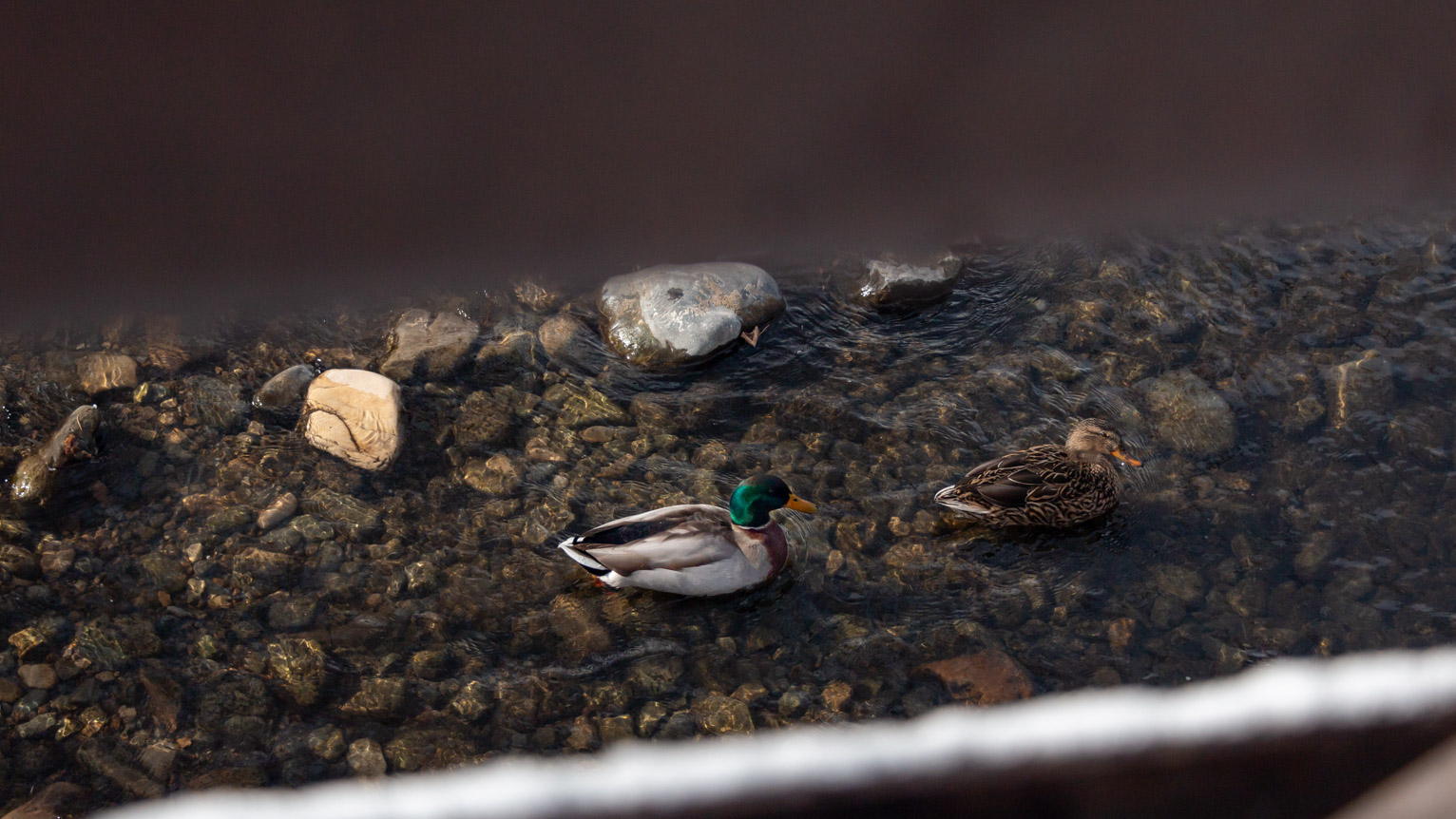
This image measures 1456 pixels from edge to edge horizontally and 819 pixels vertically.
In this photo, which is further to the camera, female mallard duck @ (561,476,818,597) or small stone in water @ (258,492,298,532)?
small stone in water @ (258,492,298,532)

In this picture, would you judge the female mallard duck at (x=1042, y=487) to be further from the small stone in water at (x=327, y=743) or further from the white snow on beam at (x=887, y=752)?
the white snow on beam at (x=887, y=752)

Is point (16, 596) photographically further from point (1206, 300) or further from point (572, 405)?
point (1206, 300)

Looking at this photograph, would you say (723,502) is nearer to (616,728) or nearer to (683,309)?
(683,309)

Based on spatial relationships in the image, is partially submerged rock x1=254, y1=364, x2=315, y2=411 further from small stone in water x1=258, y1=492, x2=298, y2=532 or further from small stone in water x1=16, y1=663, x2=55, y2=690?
small stone in water x1=16, y1=663, x2=55, y2=690

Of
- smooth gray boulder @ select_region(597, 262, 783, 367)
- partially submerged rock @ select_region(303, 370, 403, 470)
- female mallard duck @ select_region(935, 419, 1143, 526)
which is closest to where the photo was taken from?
female mallard duck @ select_region(935, 419, 1143, 526)

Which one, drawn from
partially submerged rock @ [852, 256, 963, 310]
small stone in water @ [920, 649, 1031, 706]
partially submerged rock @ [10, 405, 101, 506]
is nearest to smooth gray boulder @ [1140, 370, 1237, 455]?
partially submerged rock @ [852, 256, 963, 310]

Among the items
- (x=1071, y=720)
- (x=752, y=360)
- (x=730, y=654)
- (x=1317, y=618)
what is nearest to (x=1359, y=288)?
(x=1317, y=618)
